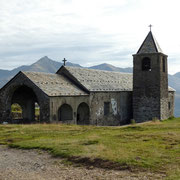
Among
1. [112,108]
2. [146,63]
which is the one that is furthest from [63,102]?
[146,63]

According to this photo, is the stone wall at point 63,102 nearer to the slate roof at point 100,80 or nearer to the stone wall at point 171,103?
the slate roof at point 100,80

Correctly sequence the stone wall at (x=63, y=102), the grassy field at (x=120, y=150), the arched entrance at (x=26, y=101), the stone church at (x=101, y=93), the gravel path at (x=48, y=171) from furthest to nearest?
1. the arched entrance at (x=26, y=101)
2. the stone church at (x=101, y=93)
3. the stone wall at (x=63, y=102)
4. the grassy field at (x=120, y=150)
5. the gravel path at (x=48, y=171)

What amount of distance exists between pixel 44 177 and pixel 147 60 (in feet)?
80.9

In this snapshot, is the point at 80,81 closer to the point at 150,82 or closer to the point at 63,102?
the point at 63,102

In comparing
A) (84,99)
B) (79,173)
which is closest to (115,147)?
(79,173)

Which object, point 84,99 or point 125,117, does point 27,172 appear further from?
point 125,117

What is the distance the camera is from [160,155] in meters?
10.6

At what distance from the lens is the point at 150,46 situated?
101 ft

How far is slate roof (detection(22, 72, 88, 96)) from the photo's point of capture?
78.5ft

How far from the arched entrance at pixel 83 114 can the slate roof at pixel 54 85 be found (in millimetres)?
1683

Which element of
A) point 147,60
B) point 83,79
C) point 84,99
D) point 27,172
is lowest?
point 27,172

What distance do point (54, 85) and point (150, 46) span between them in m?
12.1

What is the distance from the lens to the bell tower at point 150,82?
1182 inches

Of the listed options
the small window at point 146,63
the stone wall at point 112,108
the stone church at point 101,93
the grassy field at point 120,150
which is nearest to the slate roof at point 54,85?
the stone church at point 101,93
